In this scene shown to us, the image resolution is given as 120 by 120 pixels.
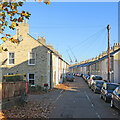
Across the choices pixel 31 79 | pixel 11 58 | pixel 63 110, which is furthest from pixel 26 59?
pixel 63 110

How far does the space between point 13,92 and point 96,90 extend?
1502 cm

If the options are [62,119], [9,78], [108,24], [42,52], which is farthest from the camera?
[108,24]

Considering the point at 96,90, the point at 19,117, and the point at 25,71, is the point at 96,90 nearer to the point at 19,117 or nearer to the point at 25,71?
the point at 25,71

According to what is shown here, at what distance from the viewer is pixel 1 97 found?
11500mm

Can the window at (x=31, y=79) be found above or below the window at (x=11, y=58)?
below

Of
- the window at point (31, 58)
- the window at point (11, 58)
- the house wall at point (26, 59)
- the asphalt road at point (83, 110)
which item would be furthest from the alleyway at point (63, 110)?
the window at point (11, 58)

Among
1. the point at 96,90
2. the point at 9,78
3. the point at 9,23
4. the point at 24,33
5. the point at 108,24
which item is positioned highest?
the point at 108,24

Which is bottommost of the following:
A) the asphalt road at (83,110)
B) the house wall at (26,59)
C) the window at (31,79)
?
the asphalt road at (83,110)

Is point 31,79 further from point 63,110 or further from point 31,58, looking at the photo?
point 63,110

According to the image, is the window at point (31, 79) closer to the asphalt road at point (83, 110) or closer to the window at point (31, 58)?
the window at point (31, 58)

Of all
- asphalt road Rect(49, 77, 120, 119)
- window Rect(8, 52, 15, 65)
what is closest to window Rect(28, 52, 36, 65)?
window Rect(8, 52, 15, 65)

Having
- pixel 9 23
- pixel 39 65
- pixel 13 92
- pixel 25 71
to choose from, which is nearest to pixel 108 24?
pixel 39 65

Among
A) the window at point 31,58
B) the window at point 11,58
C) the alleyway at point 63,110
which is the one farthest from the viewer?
the window at point 11,58

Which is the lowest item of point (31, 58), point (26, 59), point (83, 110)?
point (83, 110)
